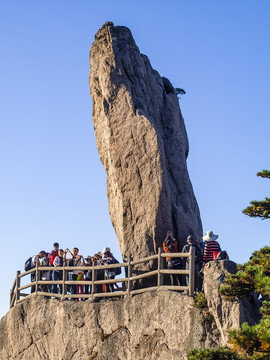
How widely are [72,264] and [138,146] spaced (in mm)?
4822

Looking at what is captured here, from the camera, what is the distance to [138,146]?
26.1m

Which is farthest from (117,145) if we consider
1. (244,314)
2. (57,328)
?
(244,314)

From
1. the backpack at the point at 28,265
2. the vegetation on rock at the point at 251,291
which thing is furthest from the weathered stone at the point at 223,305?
the backpack at the point at 28,265

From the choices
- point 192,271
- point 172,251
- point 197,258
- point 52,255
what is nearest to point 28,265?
point 52,255

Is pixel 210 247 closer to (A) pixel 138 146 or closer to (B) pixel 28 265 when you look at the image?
(A) pixel 138 146

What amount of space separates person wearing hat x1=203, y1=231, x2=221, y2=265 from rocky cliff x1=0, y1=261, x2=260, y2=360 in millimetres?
1020

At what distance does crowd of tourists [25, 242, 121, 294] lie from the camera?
80.0ft

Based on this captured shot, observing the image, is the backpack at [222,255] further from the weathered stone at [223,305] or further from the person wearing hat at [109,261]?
the person wearing hat at [109,261]

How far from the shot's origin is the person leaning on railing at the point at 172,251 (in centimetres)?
2225

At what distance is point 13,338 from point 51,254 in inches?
151

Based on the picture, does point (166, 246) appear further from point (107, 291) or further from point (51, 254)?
point (51, 254)

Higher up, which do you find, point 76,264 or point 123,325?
point 76,264

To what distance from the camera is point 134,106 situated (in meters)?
26.7

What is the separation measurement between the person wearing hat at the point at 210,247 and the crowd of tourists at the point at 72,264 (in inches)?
149
